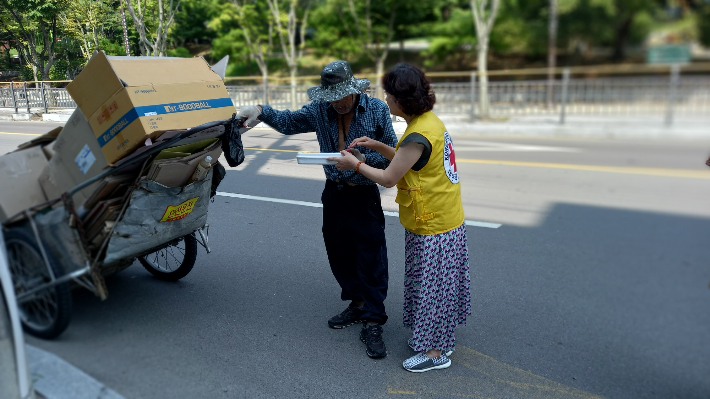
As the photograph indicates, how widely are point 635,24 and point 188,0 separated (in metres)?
2.52

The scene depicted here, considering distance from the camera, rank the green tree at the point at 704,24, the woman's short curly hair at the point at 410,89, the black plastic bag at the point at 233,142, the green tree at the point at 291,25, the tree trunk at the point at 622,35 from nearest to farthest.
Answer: the green tree at the point at 704,24 < the tree trunk at the point at 622,35 < the woman's short curly hair at the point at 410,89 < the black plastic bag at the point at 233,142 < the green tree at the point at 291,25

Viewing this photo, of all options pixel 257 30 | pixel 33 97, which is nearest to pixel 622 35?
pixel 33 97

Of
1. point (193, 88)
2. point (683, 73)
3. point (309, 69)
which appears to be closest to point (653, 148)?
point (683, 73)

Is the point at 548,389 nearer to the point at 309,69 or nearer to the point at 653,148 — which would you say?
the point at 653,148

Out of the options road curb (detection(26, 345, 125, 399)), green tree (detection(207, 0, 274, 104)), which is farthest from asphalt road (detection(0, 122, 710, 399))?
green tree (detection(207, 0, 274, 104))

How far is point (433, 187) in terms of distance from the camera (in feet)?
7.97

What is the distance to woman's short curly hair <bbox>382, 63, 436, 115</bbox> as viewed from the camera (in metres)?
2.34

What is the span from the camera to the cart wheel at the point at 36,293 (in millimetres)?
1723

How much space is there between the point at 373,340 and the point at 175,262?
4.83 ft

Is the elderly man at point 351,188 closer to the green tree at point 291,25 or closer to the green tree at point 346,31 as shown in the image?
the green tree at point 346,31

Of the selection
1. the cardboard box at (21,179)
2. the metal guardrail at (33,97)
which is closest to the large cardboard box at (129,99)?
the metal guardrail at (33,97)

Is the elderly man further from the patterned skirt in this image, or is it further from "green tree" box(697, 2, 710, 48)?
"green tree" box(697, 2, 710, 48)

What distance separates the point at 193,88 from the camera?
2.25 meters

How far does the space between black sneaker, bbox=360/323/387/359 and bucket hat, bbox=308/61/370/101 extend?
132 centimetres
